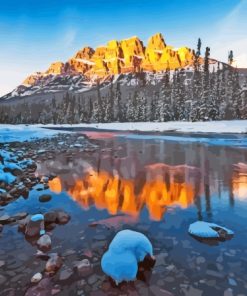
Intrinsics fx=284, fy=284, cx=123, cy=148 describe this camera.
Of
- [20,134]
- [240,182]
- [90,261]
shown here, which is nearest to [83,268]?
[90,261]

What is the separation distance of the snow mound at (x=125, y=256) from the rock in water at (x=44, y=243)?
5.33 feet

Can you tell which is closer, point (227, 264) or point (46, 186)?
point (227, 264)

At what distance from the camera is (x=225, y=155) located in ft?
73.8

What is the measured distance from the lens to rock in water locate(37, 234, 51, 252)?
6.53m

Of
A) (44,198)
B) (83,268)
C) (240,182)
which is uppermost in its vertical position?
(44,198)

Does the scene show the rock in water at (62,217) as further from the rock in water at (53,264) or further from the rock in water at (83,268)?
the rock in water at (83,268)

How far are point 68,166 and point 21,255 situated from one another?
11.5 metres

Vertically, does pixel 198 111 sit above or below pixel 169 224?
above

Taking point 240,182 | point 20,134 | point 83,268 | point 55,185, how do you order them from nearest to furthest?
point 83,268 → point 55,185 → point 240,182 → point 20,134

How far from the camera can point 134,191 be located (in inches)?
458

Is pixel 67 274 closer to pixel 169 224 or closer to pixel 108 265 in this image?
pixel 108 265

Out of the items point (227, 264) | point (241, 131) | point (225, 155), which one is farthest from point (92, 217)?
point (241, 131)

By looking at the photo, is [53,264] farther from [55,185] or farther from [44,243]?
[55,185]

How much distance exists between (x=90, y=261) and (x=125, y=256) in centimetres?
98
